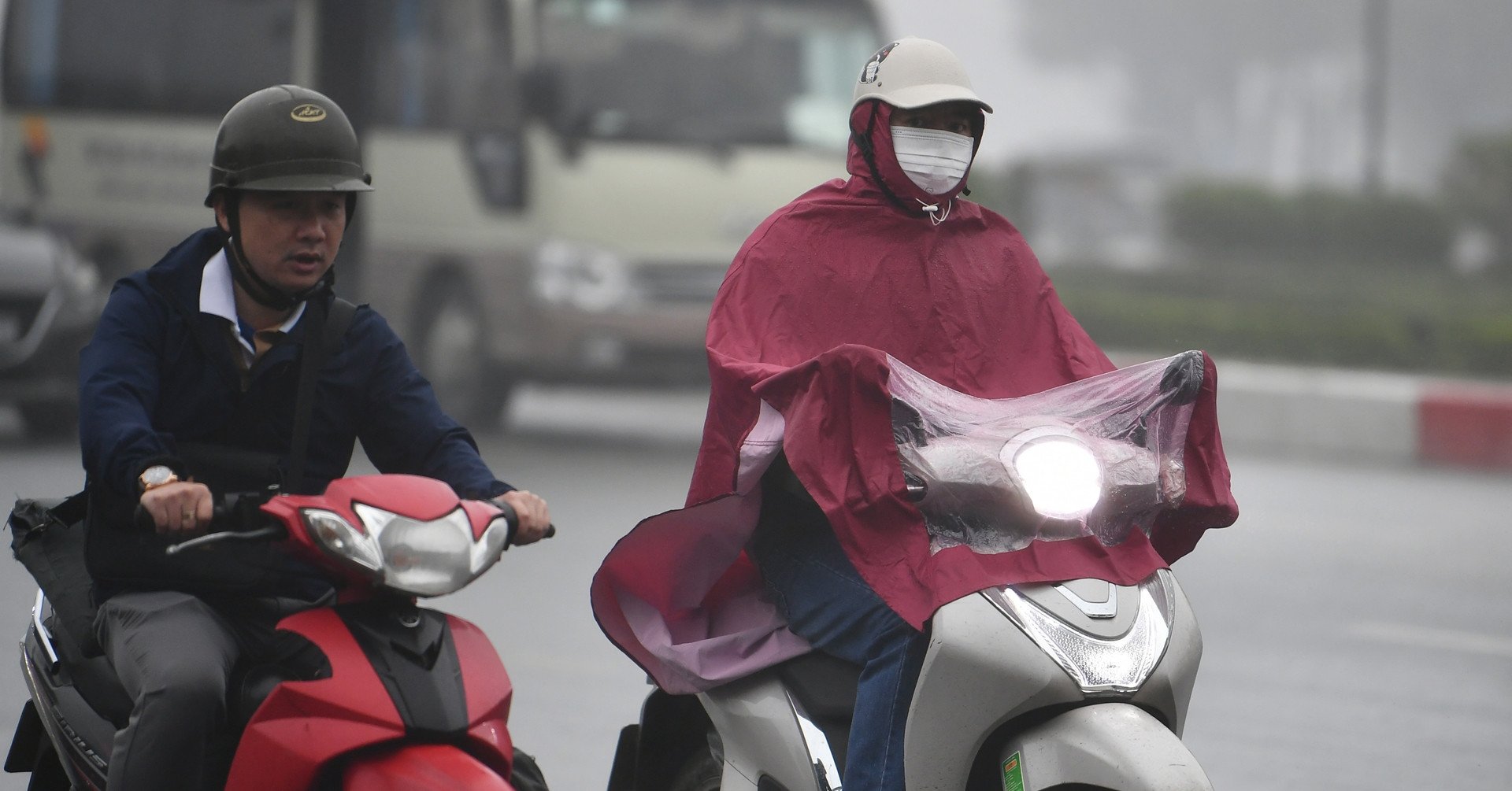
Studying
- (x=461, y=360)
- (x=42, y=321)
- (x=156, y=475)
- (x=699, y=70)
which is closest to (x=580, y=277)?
(x=461, y=360)

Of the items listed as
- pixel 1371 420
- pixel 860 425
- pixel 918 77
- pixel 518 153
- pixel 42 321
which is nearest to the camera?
pixel 860 425

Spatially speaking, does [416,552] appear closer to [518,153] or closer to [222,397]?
[222,397]

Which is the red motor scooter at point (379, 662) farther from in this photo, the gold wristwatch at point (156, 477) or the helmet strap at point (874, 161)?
the helmet strap at point (874, 161)

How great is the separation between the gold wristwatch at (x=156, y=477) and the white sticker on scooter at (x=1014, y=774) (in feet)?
4.23

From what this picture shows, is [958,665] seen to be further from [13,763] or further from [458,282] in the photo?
[458,282]

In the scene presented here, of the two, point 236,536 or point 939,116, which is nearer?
point 236,536

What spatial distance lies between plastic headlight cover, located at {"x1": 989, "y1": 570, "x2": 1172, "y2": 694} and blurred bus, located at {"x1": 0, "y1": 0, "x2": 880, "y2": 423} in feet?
27.1

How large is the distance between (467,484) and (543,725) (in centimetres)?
246

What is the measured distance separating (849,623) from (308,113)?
3.85ft

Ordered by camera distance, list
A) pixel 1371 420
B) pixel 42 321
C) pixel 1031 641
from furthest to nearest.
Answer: pixel 1371 420
pixel 42 321
pixel 1031 641

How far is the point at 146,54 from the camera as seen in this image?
13156 mm

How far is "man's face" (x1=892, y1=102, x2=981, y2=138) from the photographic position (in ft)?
11.7

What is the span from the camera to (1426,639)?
7.02 meters

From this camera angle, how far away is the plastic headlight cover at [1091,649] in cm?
298
